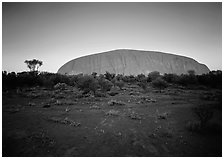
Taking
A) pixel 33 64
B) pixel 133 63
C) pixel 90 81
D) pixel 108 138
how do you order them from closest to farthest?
pixel 108 138 < pixel 90 81 < pixel 33 64 < pixel 133 63

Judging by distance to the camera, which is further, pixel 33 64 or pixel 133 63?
pixel 133 63

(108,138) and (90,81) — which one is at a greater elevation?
(90,81)

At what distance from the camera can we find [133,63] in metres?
111

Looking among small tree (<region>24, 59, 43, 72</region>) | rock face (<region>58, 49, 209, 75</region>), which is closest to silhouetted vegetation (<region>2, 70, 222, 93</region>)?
small tree (<region>24, 59, 43, 72</region>)

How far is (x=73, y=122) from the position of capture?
764 centimetres

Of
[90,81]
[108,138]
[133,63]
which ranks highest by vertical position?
[133,63]

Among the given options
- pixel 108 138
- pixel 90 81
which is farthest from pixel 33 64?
pixel 108 138

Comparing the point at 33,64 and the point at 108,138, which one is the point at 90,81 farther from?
the point at 33,64

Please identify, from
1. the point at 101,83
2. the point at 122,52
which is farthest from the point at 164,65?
the point at 101,83

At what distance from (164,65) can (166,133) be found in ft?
377

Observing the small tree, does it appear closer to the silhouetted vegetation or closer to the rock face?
the silhouetted vegetation

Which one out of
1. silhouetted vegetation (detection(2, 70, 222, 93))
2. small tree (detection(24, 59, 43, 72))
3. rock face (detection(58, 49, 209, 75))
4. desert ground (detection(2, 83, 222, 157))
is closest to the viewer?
desert ground (detection(2, 83, 222, 157))

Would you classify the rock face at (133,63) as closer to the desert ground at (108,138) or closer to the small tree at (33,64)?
the small tree at (33,64)

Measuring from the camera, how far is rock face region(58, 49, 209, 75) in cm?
10617
